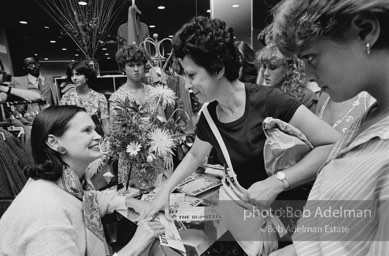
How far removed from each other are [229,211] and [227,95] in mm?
480

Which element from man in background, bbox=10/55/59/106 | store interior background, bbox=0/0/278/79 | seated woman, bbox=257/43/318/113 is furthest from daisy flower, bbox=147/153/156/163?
store interior background, bbox=0/0/278/79

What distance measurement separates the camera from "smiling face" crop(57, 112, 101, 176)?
115 cm

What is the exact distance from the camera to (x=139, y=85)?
263 cm

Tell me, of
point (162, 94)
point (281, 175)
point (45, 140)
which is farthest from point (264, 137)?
point (45, 140)

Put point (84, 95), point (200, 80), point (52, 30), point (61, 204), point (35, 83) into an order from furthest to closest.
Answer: point (52, 30)
point (35, 83)
point (84, 95)
point (200, 80)
point (61, 204)

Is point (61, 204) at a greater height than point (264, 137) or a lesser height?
lesser

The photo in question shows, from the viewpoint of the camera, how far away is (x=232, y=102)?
42.4 inches

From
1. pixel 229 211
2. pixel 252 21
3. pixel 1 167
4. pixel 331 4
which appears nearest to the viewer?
pixel 331 4

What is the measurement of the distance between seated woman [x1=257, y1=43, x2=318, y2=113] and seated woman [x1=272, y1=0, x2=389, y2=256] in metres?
1.20

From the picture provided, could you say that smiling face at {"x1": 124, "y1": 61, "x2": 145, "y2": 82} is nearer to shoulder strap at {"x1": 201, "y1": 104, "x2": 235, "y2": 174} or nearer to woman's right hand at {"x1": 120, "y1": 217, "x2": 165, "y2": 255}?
shoulder strap at {"x1": 201, "y1": 104, "x2": 235, "y2": 174}

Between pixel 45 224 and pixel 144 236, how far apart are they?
0.38 m

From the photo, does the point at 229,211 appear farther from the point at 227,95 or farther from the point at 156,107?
the point at 156,107

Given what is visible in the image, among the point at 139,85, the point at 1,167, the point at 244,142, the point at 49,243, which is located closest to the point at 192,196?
the point at 244,142

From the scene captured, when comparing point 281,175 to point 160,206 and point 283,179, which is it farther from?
point 160,206
